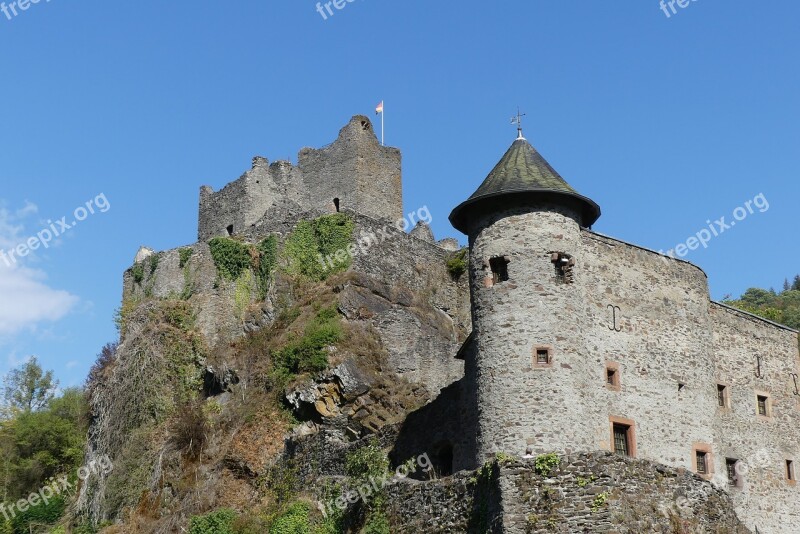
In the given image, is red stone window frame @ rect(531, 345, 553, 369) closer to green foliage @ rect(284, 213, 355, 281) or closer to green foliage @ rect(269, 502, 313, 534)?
green foliage @ rect(269, 502, 313, 534)

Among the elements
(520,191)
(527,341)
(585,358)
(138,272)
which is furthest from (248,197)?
(585,358)

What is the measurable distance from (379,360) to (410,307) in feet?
13.7

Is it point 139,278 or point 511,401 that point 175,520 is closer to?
point 511,401

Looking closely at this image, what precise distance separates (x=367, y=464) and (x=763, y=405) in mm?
13063

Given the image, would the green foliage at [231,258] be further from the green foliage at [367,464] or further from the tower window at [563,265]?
the tower window at [563,265]

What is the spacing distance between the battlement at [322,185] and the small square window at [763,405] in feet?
61.5

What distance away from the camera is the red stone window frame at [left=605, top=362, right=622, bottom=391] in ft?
96.8

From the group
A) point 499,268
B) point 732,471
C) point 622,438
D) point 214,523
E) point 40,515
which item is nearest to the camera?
point 499,268

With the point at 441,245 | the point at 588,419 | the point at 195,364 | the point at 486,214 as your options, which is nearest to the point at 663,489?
the point at 588,419

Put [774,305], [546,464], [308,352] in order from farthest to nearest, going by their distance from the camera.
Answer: [774,305] < [308,352] < [546,464]

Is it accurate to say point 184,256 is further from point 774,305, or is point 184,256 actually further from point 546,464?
point 774,305

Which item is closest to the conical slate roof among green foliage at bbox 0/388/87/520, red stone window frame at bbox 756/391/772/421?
red stone window frame at bbox 756/391/772/421

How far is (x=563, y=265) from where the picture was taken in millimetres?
28312

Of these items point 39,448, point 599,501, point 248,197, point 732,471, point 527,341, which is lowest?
point 599,501
